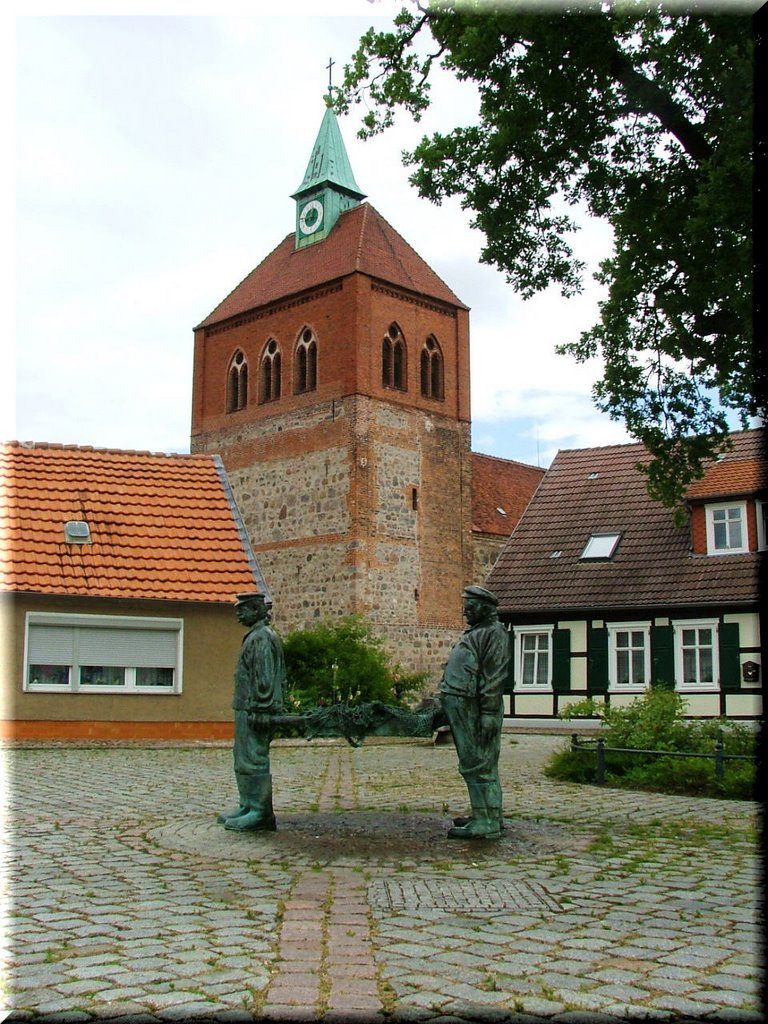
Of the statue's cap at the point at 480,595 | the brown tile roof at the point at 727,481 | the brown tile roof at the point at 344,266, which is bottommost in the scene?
the statue's cap at the point at 480,595

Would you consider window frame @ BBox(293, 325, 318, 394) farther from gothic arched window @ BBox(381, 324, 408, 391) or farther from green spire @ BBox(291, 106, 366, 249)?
green spire @ BBox(291, 106, 366, 249)

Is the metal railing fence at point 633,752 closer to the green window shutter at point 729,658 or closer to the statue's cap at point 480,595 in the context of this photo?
the statue's cap at point 480,595

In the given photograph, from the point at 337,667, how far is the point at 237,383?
67.7ft

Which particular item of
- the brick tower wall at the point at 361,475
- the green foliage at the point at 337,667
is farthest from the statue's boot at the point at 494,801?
the brick tower wall at the point at 361,475

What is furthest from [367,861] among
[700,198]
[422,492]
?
[422,492]

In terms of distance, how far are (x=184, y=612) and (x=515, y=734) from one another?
371 inches

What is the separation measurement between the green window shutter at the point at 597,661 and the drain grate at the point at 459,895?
750 inches

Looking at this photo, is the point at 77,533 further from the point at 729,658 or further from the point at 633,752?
the point at 729,658

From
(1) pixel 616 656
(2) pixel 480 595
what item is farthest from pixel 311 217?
(2) pixel 480 595

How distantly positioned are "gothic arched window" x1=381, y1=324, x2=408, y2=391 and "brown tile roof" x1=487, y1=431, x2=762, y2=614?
41.7ft

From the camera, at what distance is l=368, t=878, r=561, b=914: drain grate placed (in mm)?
6086

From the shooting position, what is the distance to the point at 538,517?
28375 millimetres

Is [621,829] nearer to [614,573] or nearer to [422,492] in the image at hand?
[614,573]

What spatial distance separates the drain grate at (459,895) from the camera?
6086mm
